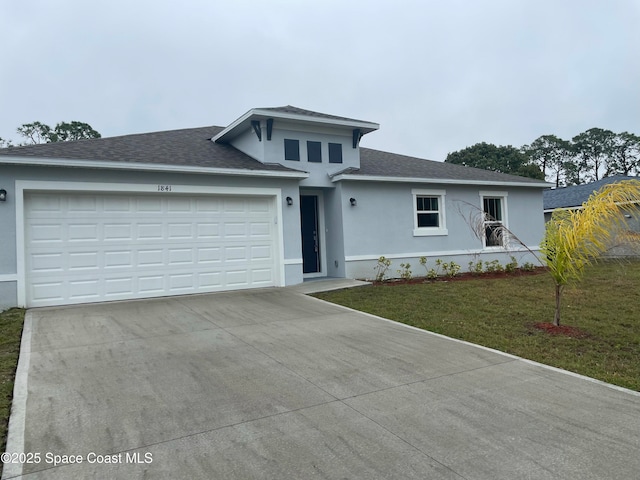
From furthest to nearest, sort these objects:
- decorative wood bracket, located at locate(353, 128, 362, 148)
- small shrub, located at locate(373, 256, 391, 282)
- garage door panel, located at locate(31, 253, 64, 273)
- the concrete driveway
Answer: decorative wood bracket, located at locate(353, 128, 362, 148) → small shrub, located at locate(373, 256, 391, 282) → garage door panel, located at locate(31, 253, 64, 273) → the concrete driveway

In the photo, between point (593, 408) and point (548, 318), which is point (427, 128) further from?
point (593, 408)

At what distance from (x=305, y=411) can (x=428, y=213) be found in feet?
35.4

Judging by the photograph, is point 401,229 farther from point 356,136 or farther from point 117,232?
point 117,232

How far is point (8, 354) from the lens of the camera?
545 cm

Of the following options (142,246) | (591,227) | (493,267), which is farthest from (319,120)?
(591,227)

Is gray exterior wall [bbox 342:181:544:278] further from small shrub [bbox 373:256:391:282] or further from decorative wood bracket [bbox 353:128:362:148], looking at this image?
decorative wood bracket [bbox 353:128:362:148]

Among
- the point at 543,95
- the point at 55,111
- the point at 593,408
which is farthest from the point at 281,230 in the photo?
the point at 55,111

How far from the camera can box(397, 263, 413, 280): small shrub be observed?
12.6 meters

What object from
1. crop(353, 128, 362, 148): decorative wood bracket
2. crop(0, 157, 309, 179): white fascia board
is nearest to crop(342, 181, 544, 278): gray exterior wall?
crop(353, 128, 362, 148): decorative wood bracket

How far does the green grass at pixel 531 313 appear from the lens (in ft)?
17.5

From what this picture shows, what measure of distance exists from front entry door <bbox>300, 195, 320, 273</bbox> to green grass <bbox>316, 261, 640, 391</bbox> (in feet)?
8.17

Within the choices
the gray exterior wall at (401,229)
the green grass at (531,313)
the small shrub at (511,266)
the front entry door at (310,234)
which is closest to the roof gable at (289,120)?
the gray exterior wall at (401,229)

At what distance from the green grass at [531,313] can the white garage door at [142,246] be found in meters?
2.35

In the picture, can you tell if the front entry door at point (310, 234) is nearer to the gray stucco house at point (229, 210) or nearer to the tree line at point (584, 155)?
the gray stucco house at point (229, 210)
